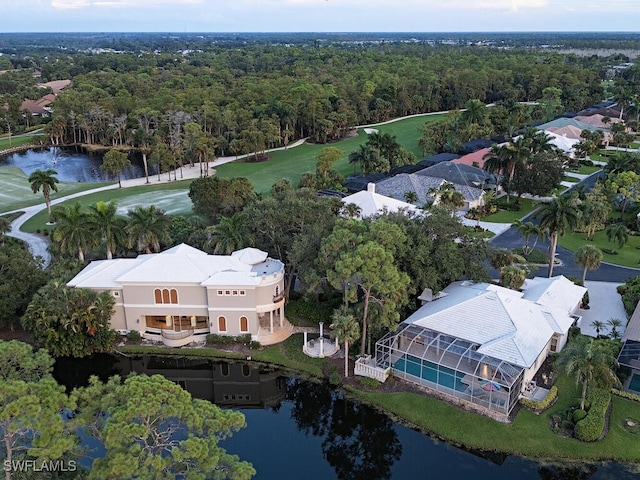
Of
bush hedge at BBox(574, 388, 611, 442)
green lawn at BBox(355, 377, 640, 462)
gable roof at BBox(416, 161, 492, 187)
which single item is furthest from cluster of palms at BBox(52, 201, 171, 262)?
gable roof at BBox(416, 161, 492, 187)

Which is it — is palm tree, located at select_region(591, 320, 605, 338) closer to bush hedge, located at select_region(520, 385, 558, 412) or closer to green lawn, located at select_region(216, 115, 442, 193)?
bush hedge, located at select_region(520, 385, 558, 412)

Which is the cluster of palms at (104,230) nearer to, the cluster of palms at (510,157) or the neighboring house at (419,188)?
the neighboring house at (419,188)

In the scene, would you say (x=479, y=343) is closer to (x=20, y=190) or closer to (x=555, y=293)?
(x=555, y=293)

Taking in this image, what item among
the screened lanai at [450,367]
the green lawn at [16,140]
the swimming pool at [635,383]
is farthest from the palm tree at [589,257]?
the green lawn at [16,140]

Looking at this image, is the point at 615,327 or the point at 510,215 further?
the point at 510,215

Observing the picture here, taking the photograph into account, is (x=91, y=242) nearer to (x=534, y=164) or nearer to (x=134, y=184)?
(x=134, y=184)

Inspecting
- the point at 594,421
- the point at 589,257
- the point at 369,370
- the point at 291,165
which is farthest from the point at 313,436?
the point at 291,165
